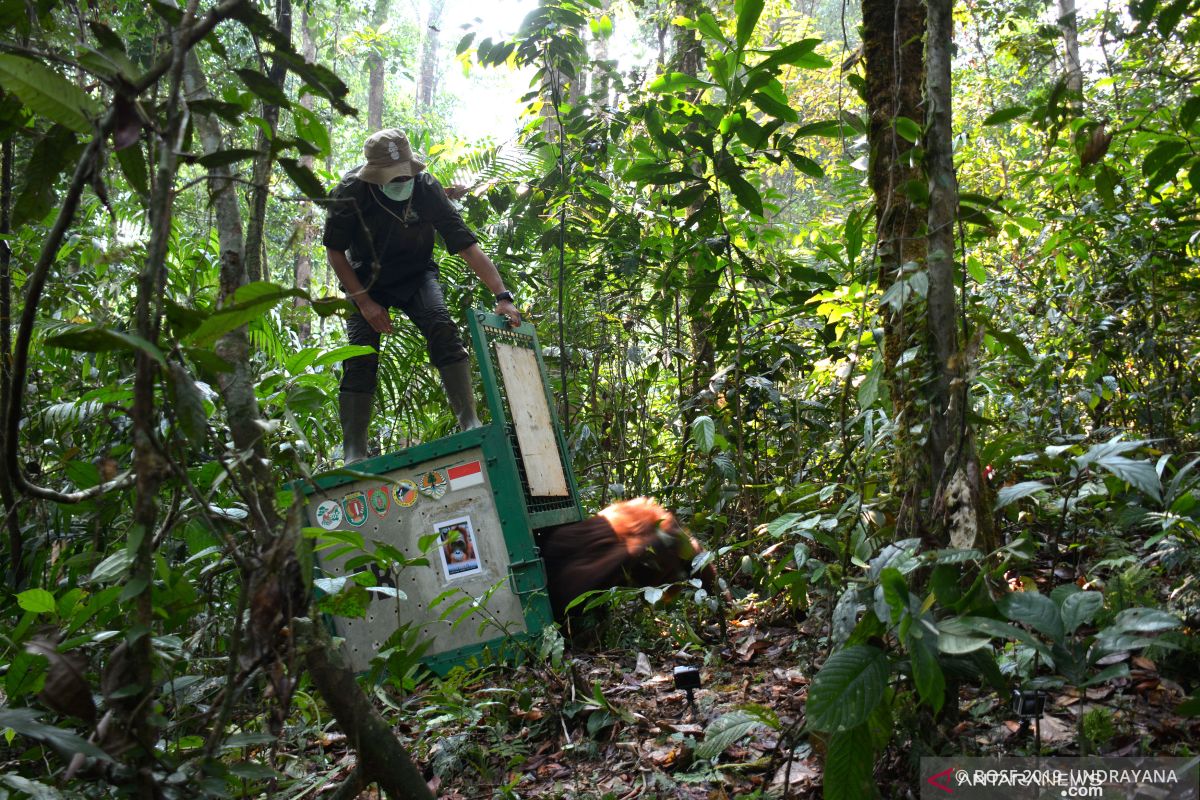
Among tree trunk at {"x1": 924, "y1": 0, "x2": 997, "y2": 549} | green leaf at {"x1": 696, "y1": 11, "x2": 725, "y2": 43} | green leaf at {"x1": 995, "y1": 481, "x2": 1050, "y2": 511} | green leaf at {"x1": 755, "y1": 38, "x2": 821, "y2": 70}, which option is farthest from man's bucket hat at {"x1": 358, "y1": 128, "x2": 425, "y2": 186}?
green leaf at {"x1": 995, "y1": 481, "x2": 1050, "y2": 511}

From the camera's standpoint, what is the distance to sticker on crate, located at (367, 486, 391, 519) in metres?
3.50

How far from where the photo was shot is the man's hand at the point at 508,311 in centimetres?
393

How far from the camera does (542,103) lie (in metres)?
5.15

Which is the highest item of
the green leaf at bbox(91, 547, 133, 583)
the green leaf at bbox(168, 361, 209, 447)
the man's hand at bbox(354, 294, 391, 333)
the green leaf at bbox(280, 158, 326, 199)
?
the man's hand at bbox(354, 294, 391, 333)

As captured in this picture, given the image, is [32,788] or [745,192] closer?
[32,788]

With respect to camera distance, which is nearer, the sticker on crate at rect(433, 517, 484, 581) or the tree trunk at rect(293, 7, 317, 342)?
the sticker on crate at rect(433, 517, 484, 581)

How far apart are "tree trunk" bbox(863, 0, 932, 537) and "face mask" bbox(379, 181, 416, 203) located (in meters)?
2.06

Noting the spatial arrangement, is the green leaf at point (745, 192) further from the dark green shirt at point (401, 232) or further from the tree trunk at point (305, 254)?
the tree trunk at point (305, 254)

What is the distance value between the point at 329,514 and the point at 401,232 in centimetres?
128

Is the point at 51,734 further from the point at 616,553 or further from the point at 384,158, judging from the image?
the point at 384,158

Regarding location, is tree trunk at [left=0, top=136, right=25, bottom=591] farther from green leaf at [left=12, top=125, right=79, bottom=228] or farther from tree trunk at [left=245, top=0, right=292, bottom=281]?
green leaf at [left=12, top=125, right=79, bottom=228]

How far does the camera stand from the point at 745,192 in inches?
144

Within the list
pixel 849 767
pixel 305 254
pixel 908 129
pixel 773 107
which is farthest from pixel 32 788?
pixel 305 254

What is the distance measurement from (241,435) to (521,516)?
6.30ft
